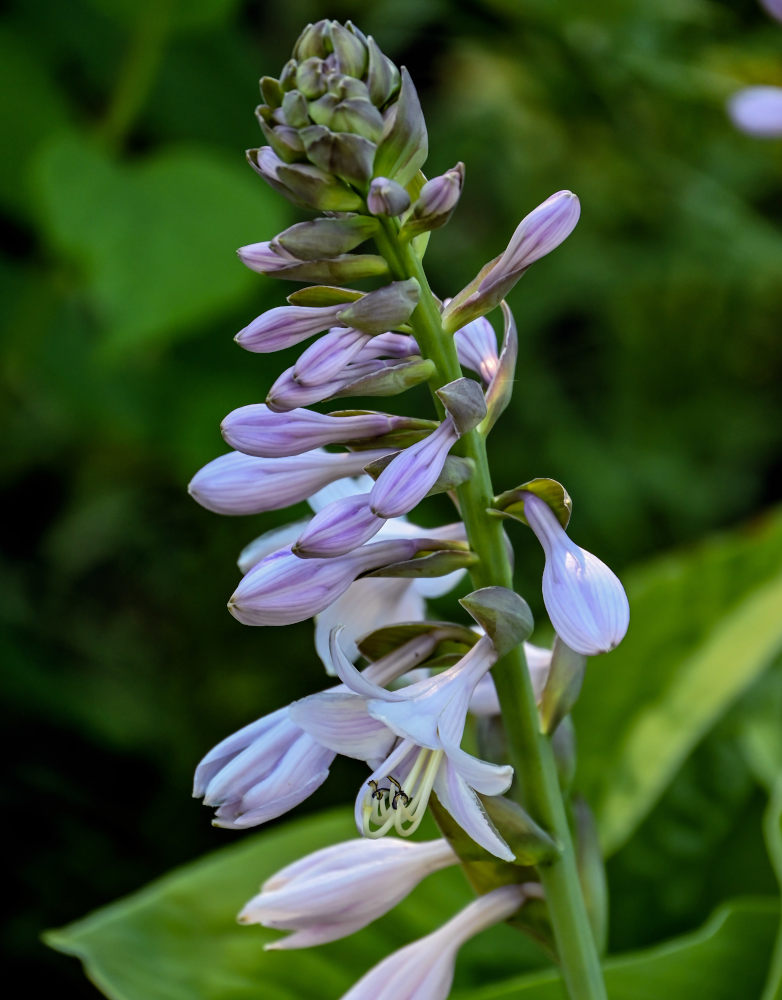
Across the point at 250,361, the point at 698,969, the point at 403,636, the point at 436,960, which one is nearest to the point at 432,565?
the point at 403,636

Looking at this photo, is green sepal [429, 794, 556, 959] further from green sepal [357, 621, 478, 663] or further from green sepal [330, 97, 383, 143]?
green sepal [330, 97, 383, 143]

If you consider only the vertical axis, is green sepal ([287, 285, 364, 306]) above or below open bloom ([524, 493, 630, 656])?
above

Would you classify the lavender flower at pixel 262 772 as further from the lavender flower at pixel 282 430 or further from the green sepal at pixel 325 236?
the green sepal at pixel 325 236

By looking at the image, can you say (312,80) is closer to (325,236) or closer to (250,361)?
(325,236)

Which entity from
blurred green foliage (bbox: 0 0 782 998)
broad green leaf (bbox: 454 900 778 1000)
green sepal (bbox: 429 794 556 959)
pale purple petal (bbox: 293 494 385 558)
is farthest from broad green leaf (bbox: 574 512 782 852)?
pale purple petal (bbox: 293 494 385 558)

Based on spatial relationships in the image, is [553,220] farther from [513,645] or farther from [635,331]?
[635,331]

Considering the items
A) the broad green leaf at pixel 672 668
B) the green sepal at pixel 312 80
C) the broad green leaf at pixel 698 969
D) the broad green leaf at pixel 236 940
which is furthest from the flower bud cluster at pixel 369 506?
the broad green leaf at pixel 672 668
